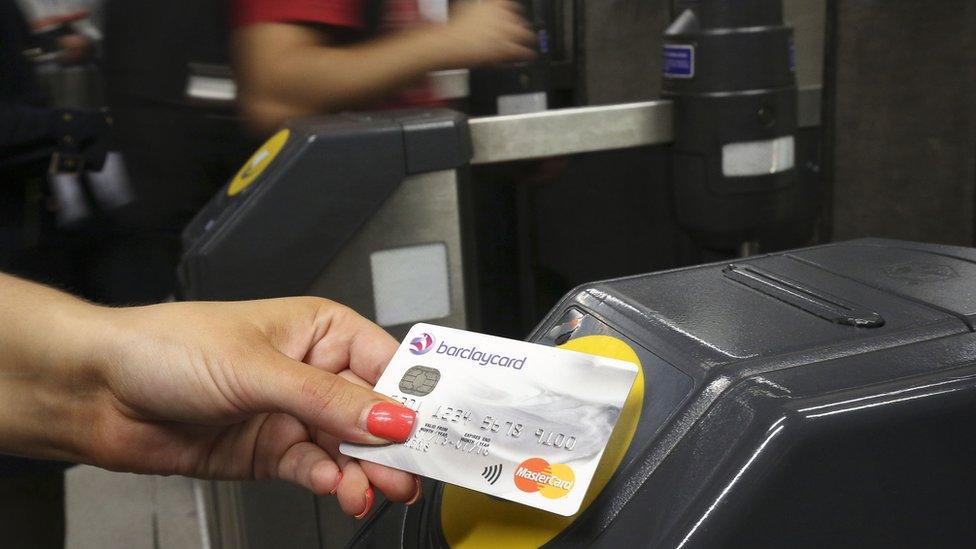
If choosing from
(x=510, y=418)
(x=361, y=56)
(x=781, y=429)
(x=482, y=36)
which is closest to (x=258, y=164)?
(x=361, y=56)

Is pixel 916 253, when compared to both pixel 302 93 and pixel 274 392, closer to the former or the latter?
pixel 274 392

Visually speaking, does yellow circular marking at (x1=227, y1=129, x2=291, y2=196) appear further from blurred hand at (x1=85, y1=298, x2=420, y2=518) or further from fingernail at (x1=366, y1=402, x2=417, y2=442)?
fingernail at (x1=366, y1=402, x2=417, y2=442)

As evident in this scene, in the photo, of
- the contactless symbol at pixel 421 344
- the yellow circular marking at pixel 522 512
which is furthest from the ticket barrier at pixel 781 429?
the contactless symbol at pixel 421 344

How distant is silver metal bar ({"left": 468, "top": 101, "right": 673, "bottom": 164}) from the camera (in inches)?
53.6

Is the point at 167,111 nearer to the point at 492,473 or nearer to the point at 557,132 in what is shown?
the point at 557,132

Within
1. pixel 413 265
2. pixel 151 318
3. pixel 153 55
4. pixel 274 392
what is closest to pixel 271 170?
pixel 413 265

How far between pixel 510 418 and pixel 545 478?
60 millimetres

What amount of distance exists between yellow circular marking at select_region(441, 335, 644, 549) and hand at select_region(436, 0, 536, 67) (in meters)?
0.72

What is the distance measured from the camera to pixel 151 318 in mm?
907

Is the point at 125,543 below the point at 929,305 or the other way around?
below

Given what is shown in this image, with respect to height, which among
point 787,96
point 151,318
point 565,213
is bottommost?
point 565,213

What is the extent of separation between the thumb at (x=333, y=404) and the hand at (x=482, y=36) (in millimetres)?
716

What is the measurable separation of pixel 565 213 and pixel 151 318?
103 cm

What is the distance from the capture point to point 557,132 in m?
1.39
